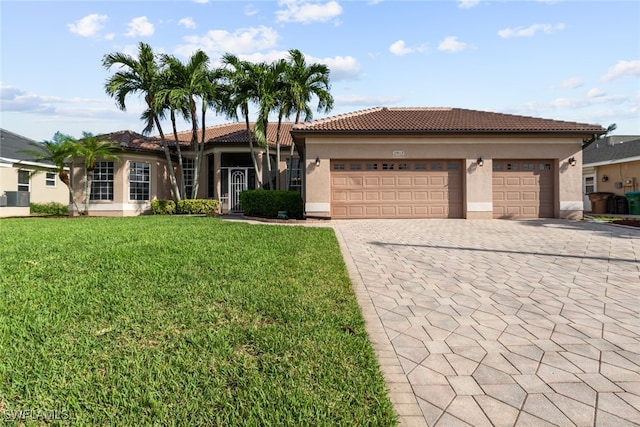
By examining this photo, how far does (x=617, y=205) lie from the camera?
690 inches

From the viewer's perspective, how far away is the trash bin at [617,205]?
1717 cm

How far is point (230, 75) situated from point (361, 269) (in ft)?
43.3

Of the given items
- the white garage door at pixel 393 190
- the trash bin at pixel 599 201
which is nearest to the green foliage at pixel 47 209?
the white garage door at pixel 393 190

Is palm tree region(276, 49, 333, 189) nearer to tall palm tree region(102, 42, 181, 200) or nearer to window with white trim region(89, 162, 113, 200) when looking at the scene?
tall palm tree region(102, 42, 181, 200)

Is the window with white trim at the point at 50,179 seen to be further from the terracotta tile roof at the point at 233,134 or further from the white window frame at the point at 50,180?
the terracotta tile roof at the point at 233,134

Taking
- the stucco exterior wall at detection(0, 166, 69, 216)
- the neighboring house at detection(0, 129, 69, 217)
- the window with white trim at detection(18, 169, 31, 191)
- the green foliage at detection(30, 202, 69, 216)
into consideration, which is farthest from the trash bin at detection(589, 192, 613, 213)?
the window with white trim at detection(18, 169, 31, 191)

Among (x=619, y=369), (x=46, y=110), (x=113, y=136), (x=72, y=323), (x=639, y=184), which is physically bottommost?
(x=619, y=369)

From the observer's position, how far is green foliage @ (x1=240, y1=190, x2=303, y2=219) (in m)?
13.8

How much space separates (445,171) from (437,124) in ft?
7.08

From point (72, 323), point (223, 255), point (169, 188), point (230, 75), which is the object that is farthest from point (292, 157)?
point (72, 323)

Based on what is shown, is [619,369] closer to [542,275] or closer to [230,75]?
[542,275]

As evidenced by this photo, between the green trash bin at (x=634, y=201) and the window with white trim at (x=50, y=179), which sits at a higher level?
the window with white trim at (x=50, y=179)

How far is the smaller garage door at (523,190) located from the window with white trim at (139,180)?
17872 millimetres

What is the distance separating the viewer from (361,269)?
538cm
